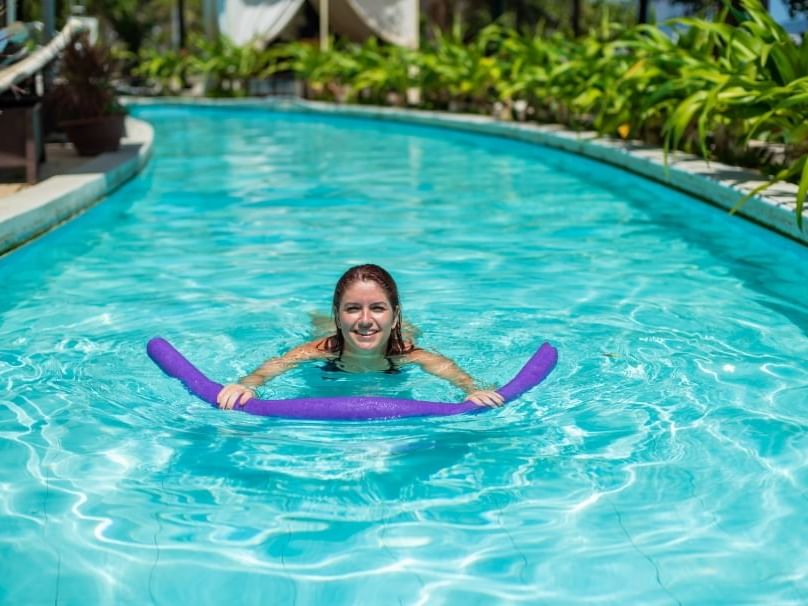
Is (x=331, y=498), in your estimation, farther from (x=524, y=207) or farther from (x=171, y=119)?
(x=171, y=119)

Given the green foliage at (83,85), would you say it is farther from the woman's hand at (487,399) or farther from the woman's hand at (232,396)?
the woman's hand at (487,399)

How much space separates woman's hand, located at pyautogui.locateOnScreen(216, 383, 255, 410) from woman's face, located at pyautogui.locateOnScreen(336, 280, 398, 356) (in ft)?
1.45

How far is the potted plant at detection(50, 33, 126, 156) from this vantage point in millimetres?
11320

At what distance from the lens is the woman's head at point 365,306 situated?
4.17 metres

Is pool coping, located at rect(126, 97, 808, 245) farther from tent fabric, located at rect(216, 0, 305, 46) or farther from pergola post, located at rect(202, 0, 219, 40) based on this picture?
pergola post, located at rect(202, 0, 219, 40)

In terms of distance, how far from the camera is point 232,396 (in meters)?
4.07

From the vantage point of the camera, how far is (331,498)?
3498 millimetres

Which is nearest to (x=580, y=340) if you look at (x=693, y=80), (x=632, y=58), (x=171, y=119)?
(x=693, y=80)

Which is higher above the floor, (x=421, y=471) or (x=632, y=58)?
(x=632, y=58)

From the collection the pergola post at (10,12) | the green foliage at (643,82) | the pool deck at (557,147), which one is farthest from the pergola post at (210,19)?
the pergola post at (10,12)

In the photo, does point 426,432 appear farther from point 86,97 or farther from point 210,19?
point 210,19

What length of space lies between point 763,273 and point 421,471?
395cm

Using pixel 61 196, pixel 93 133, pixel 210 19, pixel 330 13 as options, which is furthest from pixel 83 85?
pixel 210 19

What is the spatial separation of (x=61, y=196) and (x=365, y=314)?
4.77 metres
